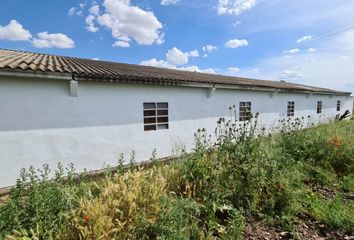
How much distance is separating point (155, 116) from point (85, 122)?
8.91 feet

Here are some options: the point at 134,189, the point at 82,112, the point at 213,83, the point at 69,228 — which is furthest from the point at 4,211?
the point at 213,83

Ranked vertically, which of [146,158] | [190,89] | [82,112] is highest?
[190,89]

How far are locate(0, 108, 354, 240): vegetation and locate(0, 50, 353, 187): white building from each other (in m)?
3.00

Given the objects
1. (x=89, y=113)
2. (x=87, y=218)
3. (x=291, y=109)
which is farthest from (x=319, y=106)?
(x=87, y=218)

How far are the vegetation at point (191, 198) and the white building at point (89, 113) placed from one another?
3004mm

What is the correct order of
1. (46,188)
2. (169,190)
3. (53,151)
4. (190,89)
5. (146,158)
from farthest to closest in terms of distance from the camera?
(190,89)
(146,158)
(53,151)
(169,190)
(46,188)

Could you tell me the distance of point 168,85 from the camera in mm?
10195

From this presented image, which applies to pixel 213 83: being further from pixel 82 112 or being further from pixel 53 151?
pixel 53 151

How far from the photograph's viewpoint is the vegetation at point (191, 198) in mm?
2951

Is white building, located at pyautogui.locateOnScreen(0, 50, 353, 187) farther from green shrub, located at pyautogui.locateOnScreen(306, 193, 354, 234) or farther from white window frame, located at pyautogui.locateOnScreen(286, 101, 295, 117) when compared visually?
white window frame, located at pyautogui.locateOnScreen(286, 101, 295, 117)

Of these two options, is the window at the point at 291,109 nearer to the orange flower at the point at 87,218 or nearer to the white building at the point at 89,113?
the white building at the point at 89,113

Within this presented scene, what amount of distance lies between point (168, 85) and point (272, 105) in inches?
367

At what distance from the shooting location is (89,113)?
8.21 m

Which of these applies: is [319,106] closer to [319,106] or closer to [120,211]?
[319,106]
